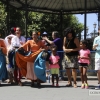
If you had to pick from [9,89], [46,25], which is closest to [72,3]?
[9,89]

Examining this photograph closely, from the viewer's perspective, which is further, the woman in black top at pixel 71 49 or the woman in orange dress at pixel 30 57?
the woman in orange dress at pixel 30 57

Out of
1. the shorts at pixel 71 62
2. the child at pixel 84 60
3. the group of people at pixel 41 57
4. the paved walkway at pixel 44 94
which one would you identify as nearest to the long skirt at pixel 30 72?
the group of people at pixel 41 57

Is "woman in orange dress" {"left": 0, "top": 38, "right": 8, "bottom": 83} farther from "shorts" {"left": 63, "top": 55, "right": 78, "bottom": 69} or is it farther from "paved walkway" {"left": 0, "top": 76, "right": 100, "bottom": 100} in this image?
"shorts" {"left": 63, "top": 55, "right": 78, "bottom": 69}

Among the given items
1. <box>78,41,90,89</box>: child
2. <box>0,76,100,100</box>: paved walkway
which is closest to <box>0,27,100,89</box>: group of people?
<box>78,41,90,89</box>: child

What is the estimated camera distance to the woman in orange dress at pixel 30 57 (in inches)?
339

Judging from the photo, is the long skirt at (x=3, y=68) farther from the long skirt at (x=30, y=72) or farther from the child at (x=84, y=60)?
the child at (x=84, y=60)

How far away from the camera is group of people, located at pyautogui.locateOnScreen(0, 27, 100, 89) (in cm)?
839

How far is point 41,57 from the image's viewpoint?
28.3 feet

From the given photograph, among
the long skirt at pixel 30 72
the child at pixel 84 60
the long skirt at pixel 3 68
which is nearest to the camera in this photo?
the child at pixel 84 60

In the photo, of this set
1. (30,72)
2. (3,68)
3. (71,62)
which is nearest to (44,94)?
(30,72)

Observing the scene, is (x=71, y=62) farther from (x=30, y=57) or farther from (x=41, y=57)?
(x=30, y=57)

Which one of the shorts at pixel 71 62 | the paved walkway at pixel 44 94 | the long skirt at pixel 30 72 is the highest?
the shorts at pixel 71 62

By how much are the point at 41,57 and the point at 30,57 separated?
1.17ft

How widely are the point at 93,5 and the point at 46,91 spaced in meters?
10.4
